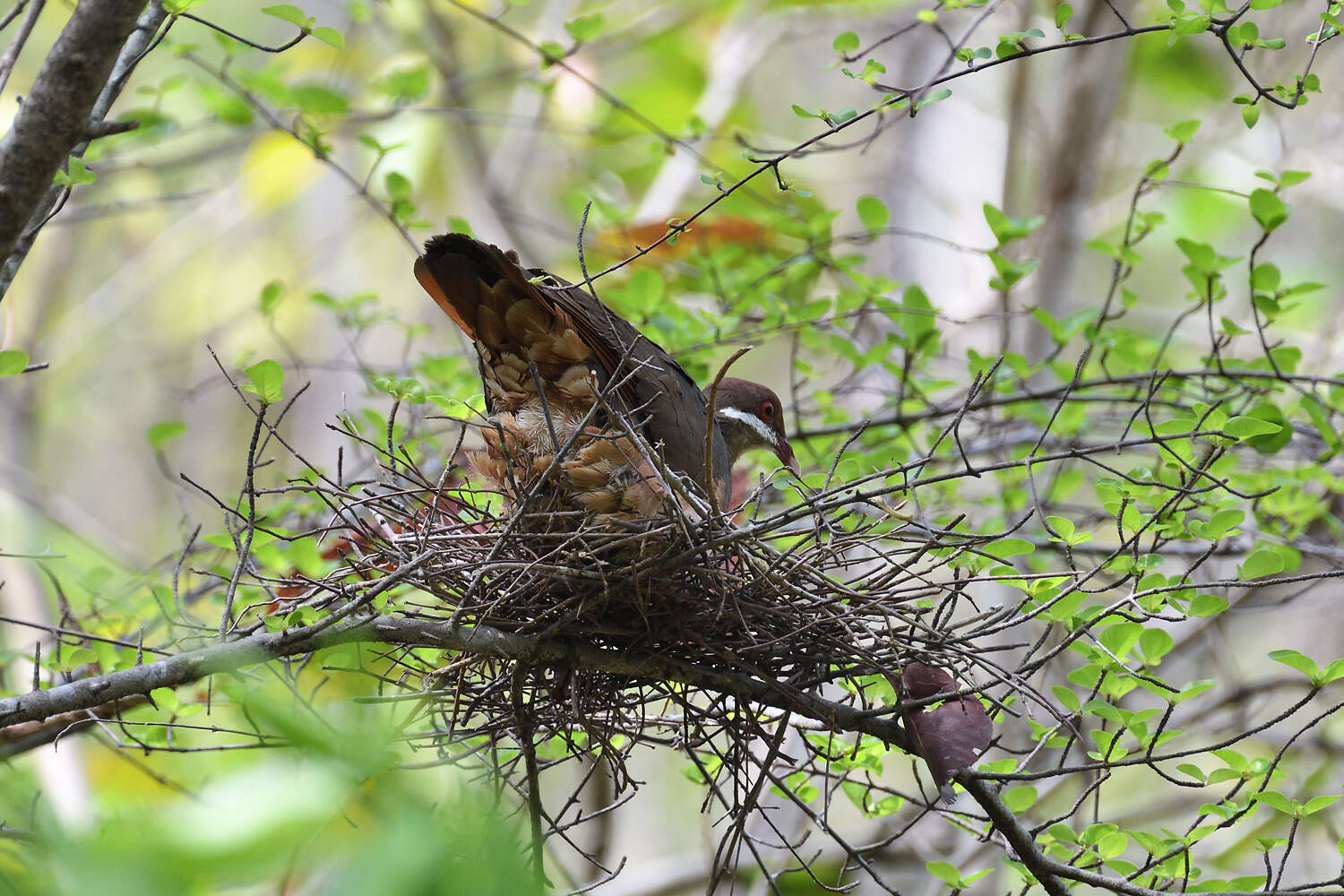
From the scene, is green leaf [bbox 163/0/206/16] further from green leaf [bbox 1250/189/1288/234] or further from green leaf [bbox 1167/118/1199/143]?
green leaf [bbox 1250/189/1288/234]

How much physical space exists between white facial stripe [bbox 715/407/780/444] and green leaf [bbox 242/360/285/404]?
83.6 inches

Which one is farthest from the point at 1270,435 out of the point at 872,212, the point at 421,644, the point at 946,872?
the point at 421,644

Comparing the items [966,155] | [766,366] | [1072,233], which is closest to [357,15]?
[1072,233]

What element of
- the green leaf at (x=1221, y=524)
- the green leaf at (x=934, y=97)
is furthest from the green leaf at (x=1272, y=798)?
the green leaf at (x=934, y=97)

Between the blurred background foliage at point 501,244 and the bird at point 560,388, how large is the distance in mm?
290

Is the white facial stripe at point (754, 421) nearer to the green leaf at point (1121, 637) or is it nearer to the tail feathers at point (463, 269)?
the tail feathers at point (463, 269)

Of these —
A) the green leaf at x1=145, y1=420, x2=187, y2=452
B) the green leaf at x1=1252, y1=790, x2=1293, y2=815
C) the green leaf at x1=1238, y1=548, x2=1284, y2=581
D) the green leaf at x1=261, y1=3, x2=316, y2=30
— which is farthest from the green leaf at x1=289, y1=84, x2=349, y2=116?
the green leaf at x1=1252, y1=790, x2=1293, y2=815

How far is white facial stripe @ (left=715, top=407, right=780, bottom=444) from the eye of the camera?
14.8 feet

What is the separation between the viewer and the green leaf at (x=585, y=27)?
4023 millimetres

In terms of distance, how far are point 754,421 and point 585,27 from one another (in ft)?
Answer: 5.19

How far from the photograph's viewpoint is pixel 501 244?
930cm

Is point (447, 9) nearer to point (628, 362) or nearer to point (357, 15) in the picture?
point (357, 15)

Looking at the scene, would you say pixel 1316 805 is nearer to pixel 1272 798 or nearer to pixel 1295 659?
pixel 1272 798

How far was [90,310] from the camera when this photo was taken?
8.90 metres
